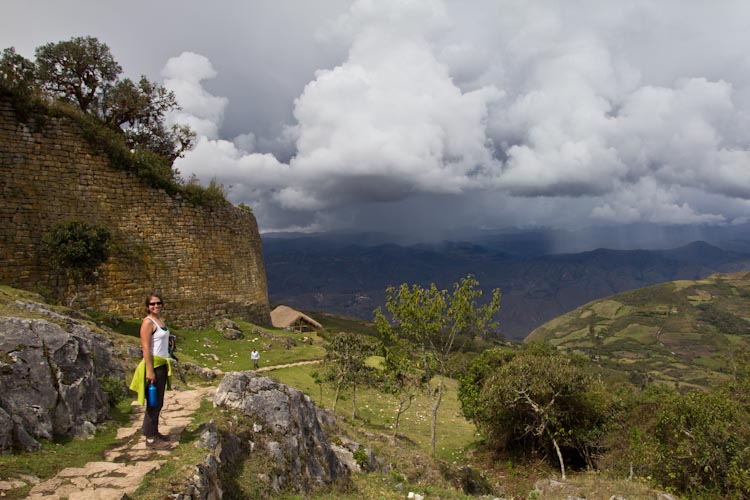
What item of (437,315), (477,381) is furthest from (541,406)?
(437,315)

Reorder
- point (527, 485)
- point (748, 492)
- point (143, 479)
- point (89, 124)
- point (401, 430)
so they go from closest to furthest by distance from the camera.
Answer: point (143, 479) < point (748, 492) < point (527, 485) < point (89, 124) < point (401, 430)

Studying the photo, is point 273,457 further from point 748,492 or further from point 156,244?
point 156,244

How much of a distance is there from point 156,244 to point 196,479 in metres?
24.9

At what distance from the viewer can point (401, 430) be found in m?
27.2

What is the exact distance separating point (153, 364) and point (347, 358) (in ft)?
64.5

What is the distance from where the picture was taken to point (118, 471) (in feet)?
22.9

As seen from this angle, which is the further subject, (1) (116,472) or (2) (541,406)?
(2) (541,406)

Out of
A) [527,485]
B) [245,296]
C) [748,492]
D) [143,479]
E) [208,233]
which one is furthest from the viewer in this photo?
[245,296]

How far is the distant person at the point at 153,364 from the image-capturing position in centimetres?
774

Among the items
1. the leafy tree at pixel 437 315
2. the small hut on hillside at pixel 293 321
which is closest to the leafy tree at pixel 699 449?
the leafy tree at pixel 437 315

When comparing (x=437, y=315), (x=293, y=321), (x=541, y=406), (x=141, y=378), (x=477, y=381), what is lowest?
(x=477, y=381)

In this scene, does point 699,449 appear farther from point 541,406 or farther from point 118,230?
point 118,230

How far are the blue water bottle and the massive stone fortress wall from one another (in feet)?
62.6

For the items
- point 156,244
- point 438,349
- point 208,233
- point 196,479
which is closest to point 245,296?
point 208,233
